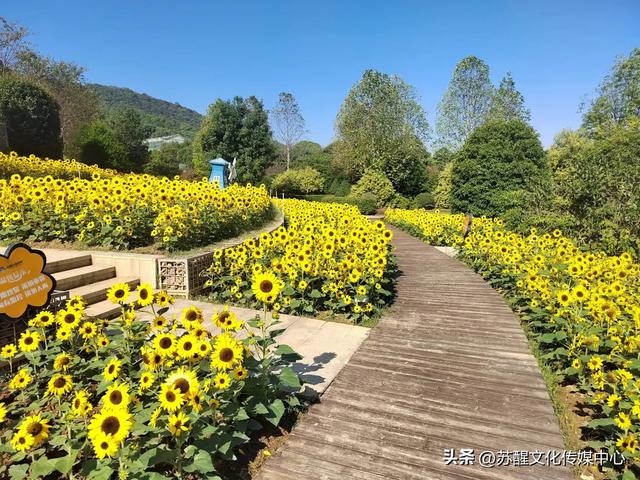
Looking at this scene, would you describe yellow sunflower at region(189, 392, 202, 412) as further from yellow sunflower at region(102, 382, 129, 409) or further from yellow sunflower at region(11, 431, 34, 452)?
yellow sunflower at region(11, 431, 34, 452)

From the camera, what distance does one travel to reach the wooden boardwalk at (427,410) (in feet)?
9.04

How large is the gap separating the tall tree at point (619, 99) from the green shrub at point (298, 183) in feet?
87.1

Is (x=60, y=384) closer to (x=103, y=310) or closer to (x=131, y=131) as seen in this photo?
(x=103, y=310)

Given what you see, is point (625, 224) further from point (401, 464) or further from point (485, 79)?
point (485, 79)

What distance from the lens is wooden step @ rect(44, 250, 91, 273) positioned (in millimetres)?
5453

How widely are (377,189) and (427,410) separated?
27.2m

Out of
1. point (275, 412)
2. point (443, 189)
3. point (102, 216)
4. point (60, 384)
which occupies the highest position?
point (443, 189)

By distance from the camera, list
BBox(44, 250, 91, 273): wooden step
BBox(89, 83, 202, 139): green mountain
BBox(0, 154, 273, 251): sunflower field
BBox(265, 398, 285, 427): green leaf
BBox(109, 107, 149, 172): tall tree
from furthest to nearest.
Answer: BBox(89, 83, 202, 139): green mountain → BBox(109, 107, 149, 172): tall tree → BBox(0, 154, 273, 251): sunflower field → BBox(44, 250, 91, 273): wooden step → BBox(265, 398, 285, 427): green leaf

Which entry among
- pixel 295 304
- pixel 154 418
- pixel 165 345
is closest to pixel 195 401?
pixel 154 418

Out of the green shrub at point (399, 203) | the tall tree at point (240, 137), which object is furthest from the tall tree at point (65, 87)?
the green shrub at point (399, 203)

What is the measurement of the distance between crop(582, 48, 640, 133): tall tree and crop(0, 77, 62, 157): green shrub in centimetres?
4211

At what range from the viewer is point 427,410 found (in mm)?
3428

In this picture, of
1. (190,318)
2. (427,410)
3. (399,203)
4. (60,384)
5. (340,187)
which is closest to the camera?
(60,384)

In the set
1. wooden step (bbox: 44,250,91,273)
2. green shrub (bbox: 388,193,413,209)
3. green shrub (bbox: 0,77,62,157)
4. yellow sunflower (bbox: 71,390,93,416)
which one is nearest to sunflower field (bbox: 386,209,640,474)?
yellow sunflower (bbox: 71,390,93,416)
